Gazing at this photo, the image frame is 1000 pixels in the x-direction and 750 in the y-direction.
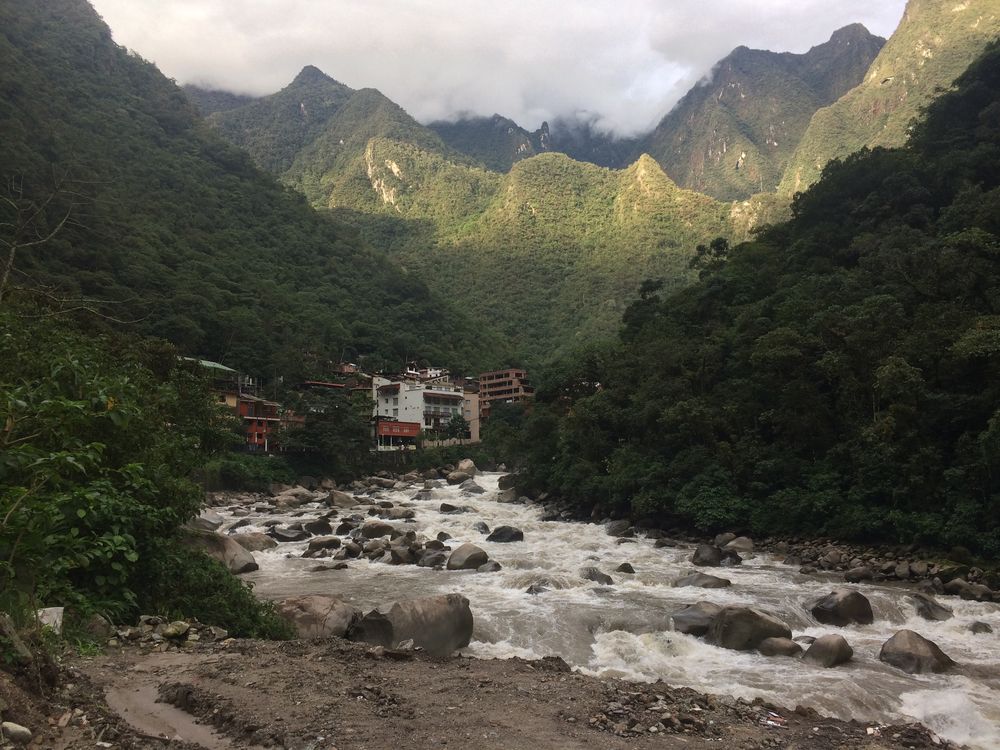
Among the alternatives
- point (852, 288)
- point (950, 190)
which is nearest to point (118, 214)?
point (852, 288)

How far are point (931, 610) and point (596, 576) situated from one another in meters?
6.59

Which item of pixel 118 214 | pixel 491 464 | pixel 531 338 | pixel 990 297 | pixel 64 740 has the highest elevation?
pixel 118 214

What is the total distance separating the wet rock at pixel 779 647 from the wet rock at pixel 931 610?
4.07 metres

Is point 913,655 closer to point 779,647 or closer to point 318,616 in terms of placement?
point 779,647

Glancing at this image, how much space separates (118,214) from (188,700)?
2491 inches

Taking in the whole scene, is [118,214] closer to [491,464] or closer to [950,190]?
[491,464]

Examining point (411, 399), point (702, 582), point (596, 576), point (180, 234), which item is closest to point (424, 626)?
point (596, 576)

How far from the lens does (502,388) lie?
64.2 meters

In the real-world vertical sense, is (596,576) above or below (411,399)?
below

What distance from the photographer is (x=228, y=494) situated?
3388 centimetres

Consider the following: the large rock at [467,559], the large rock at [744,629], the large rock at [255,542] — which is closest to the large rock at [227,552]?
the large rock at [255,542]

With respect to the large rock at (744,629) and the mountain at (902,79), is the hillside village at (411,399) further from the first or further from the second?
the mountain at (902,79)

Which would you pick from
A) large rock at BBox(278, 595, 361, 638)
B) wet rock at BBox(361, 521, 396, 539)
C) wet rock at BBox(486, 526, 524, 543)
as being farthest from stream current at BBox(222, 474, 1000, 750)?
wet rock at BBox(361, 521, 396, 539)

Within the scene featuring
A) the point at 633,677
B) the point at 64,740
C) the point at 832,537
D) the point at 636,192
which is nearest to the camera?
the point at 64,740
